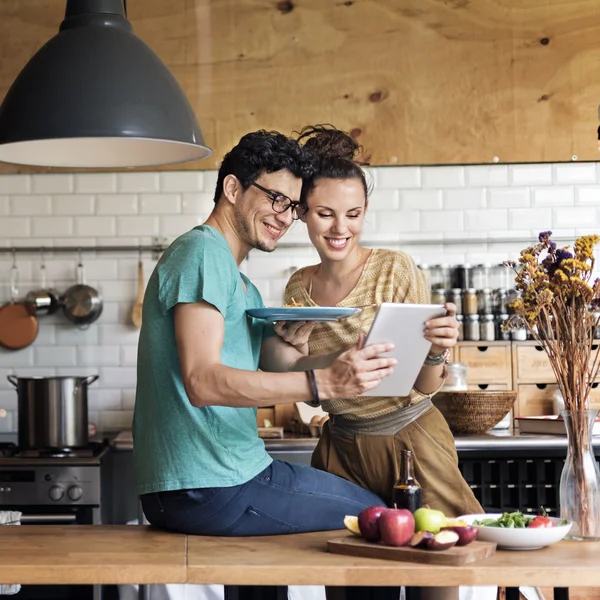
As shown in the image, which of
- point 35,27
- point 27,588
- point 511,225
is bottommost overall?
point 27,588

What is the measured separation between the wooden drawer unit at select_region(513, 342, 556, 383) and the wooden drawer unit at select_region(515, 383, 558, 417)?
37 millimetres

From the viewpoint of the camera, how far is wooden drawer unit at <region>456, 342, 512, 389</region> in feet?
16.9

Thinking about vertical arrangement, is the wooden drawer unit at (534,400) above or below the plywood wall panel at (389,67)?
below

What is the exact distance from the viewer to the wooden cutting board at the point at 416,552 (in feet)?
7.32

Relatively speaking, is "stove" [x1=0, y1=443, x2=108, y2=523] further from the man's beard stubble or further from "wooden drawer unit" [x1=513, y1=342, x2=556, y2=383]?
"wooden drawer unit" [x1=513, y1=342, x2=556, y2=383]

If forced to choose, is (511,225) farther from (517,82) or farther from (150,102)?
(150,102)

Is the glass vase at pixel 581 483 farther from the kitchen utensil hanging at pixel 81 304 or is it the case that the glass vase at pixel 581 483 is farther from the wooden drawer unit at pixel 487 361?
the kitchen utensil hanging at pixel 81 304

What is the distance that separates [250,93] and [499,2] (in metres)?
1.45

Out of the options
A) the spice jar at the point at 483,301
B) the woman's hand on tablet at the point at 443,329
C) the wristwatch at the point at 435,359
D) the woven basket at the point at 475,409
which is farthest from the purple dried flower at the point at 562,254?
the spice jar at the point at 483,301

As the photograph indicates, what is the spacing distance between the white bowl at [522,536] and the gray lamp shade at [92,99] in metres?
1.49

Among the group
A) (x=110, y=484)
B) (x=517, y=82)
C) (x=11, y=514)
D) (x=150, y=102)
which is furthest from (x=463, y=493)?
(x=517, y=82)

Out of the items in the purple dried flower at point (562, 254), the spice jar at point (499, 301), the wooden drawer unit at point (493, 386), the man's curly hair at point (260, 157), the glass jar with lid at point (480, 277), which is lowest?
the wooden drawer unit at point (493, 386)

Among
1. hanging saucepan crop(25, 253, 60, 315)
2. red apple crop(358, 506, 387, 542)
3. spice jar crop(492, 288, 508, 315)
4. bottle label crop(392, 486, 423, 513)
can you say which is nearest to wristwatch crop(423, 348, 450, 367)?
bottle label crop(392, 486, 423, 513)

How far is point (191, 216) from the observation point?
5418 millimetres
